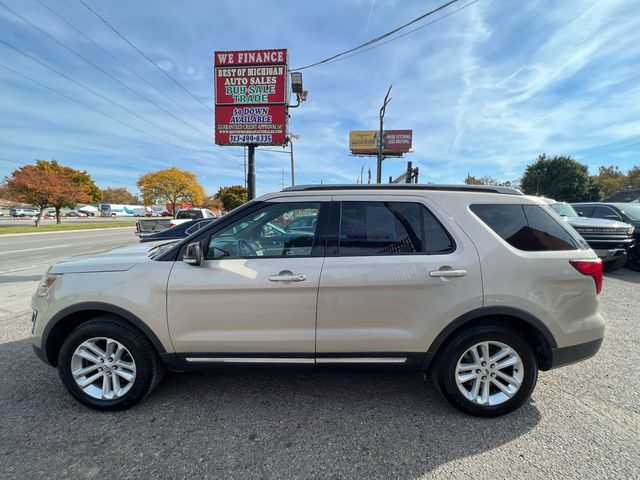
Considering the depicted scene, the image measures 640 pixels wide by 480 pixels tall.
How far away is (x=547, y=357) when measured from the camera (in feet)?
7.63

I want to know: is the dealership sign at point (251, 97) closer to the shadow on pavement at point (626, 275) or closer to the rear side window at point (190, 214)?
the rear side window at point (190, 214)

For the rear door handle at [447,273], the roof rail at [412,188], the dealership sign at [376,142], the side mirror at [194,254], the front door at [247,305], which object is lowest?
the front door at [247,305]

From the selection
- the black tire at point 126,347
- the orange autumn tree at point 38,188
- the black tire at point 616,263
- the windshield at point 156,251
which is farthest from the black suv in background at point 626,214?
the orange autumn tree at point 38,188

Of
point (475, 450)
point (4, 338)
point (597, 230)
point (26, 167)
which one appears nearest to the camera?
point (475, 450)

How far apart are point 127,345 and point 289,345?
4.33ft

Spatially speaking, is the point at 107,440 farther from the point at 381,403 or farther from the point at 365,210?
the point at 365,210

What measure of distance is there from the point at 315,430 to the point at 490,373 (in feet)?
4.79

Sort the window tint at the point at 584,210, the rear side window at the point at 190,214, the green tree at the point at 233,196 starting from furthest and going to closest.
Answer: the green tree at the point at 233,196
the rear side window at the point at 190,214
the window tint at the point at 584,210

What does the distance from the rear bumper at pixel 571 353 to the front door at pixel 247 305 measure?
1.94 meters

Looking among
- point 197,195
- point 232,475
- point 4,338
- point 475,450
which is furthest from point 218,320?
point 197,195

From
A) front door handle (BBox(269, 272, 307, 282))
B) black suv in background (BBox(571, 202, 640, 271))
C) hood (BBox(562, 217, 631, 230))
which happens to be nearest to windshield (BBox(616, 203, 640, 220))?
black suv in background (BBox(571, 202, 640, 271))

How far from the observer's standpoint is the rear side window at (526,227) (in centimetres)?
230

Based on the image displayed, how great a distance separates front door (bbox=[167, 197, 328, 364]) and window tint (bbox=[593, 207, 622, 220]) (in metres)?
10.3

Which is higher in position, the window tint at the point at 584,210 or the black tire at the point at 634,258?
the window tint at the point at 584,210
